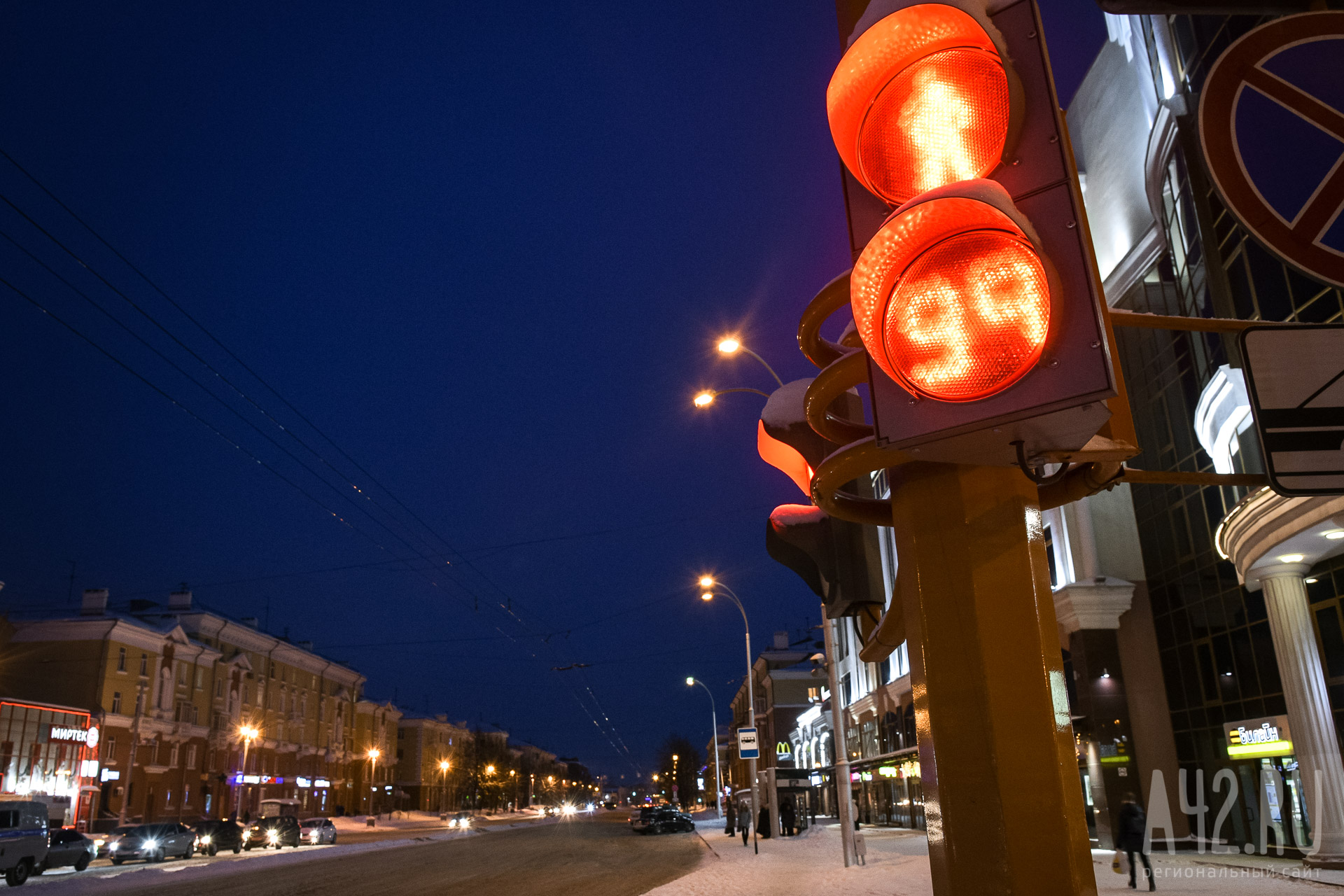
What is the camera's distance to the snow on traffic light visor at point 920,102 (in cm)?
164

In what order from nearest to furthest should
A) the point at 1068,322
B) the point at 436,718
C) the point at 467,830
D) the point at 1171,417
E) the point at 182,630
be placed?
the point at 1068,322 → the point at 1171,417 → the point at 182,630 → the point at 467,830 → the point at 436,718

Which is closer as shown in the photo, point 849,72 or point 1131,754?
point 849,72

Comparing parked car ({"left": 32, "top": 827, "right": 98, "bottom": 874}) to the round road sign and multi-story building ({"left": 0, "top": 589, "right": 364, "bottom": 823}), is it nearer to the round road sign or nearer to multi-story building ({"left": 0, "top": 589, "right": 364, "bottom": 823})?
multi-story building ({"left": 0, "top": 589, "right": 364, "bottom": 823})

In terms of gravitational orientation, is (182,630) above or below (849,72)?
above

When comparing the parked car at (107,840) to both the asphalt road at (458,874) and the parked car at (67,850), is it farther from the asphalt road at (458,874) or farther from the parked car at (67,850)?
the asphalt road at (458,874)

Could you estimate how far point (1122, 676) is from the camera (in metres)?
25.0

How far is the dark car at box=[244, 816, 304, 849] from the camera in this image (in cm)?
3938

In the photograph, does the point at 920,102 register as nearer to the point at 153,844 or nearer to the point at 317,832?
the point at 153,844

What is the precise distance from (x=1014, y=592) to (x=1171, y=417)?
24.9 metres

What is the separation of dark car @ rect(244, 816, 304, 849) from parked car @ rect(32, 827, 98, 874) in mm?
8978

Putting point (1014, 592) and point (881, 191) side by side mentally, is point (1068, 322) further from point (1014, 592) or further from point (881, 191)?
point (1014, 592)

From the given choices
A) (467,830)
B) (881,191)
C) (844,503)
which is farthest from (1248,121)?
(467,830)

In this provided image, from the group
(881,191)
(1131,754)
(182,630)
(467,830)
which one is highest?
(182,630)

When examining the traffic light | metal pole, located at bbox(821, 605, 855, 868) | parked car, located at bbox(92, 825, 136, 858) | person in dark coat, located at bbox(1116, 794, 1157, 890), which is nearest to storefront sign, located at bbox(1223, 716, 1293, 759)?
person in dark coat, located at bbox(1116, 794, 1157, 890)
